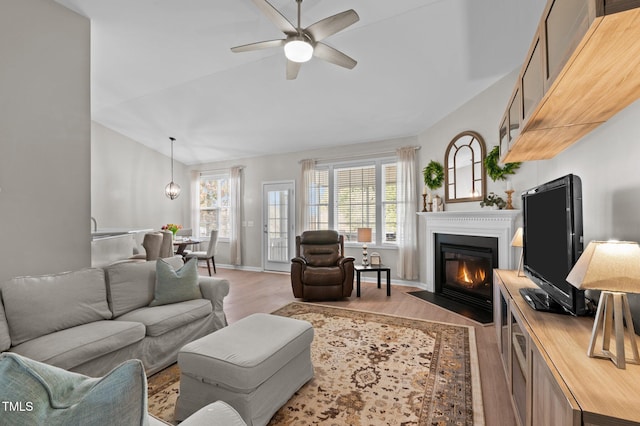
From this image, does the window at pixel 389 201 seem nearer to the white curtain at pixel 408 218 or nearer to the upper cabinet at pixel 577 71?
the white curtain at pixel 408 218

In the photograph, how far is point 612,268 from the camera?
115 centimetres

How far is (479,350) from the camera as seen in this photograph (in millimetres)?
2650

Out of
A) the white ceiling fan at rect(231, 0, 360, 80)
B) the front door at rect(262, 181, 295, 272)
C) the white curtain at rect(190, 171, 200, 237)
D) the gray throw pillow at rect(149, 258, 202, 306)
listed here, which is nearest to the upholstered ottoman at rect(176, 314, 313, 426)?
the gray throw pillow at rect(149, 258, 202, 306)

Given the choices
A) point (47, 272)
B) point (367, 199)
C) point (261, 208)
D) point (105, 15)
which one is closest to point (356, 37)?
point (105, 15)

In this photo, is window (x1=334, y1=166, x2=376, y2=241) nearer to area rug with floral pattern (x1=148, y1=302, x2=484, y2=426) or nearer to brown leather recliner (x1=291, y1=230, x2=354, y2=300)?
brown leather recliner (x1=291, y1=230, x2=354, y2=300)

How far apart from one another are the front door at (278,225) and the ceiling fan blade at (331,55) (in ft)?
12.5

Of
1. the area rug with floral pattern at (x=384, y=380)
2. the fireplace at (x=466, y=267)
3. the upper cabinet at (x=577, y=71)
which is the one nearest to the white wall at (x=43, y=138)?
the area rug with floral pattern at (x=384, y=380)

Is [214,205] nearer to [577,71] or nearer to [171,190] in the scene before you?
[171,190]

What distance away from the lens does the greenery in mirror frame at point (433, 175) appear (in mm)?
4551

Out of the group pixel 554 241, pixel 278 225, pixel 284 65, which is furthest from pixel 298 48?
pixel 278 225

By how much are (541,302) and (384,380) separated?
1.19 m

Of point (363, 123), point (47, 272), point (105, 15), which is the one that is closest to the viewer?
point (47, 272)

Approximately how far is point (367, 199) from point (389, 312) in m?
2.43

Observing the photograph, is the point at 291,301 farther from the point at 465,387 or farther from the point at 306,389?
the point at 465,387
